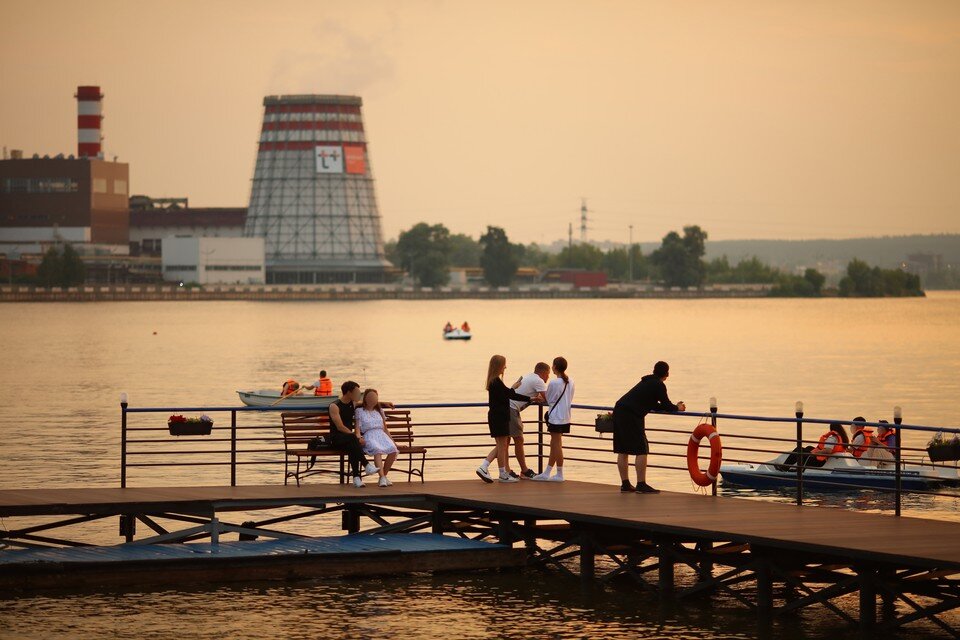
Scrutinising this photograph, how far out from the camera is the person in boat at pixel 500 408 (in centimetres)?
2434

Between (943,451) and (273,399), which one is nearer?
(943,451)

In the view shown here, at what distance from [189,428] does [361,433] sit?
2800 millimetres

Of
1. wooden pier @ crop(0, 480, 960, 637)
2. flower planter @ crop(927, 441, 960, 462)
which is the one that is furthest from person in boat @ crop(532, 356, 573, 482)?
flower planter @ crop(927, 441, 960, 462)

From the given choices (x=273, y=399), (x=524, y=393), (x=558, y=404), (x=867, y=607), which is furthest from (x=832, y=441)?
(x=273, y=399)

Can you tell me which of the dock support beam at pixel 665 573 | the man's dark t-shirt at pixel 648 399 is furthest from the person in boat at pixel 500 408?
the dock support beam at pixel 665 573

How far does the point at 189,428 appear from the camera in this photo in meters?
25.0

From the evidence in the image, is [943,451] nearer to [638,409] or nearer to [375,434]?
[638,409]

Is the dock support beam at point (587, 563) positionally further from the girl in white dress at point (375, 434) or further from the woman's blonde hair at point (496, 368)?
the girl in white dress at point (375, 434)

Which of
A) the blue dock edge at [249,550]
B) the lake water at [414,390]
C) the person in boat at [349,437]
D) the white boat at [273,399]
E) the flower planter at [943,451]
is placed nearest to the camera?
the lake water at [414,390]

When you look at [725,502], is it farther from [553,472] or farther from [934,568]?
[934,568]

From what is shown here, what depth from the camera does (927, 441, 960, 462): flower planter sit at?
28402 mm

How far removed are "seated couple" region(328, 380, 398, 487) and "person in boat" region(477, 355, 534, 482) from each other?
1463mm

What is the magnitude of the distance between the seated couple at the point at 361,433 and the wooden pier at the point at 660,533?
43 cm

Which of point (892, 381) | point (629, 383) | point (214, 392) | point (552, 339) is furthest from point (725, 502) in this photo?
point (552, 339)
